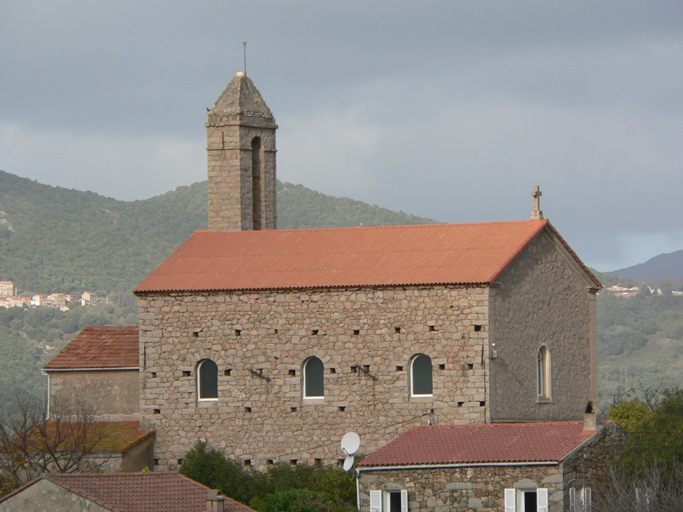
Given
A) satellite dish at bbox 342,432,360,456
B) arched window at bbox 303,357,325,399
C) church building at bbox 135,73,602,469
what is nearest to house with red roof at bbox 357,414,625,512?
satellite dish at bbox 342,432,360,456

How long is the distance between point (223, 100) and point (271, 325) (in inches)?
439

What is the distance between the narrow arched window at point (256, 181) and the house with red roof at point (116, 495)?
15.5 metres

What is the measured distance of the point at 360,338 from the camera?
3838cm

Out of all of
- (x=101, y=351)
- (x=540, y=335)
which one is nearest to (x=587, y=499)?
(x=540, y=335)


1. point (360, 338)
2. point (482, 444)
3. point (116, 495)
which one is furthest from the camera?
point (360, 338)

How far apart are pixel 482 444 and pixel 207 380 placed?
30.3ft

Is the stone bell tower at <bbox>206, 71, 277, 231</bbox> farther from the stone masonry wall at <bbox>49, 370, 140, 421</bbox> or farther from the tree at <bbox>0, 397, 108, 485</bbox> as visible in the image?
the tree at <bbox>0, 397, 108, 485</bbox>

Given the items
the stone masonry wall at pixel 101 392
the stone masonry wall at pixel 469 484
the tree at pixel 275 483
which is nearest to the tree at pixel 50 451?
the stone masonry wall at pixel 101 392

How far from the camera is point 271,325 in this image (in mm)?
39250

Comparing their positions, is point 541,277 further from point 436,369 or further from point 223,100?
point 223,100

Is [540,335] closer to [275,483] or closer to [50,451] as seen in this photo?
[275,483]

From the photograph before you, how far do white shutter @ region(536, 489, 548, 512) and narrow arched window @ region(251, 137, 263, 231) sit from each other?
58.7ft

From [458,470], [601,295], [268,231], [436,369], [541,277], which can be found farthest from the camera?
[601,295]

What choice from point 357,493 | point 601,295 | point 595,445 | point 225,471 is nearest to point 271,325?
point 225,471
